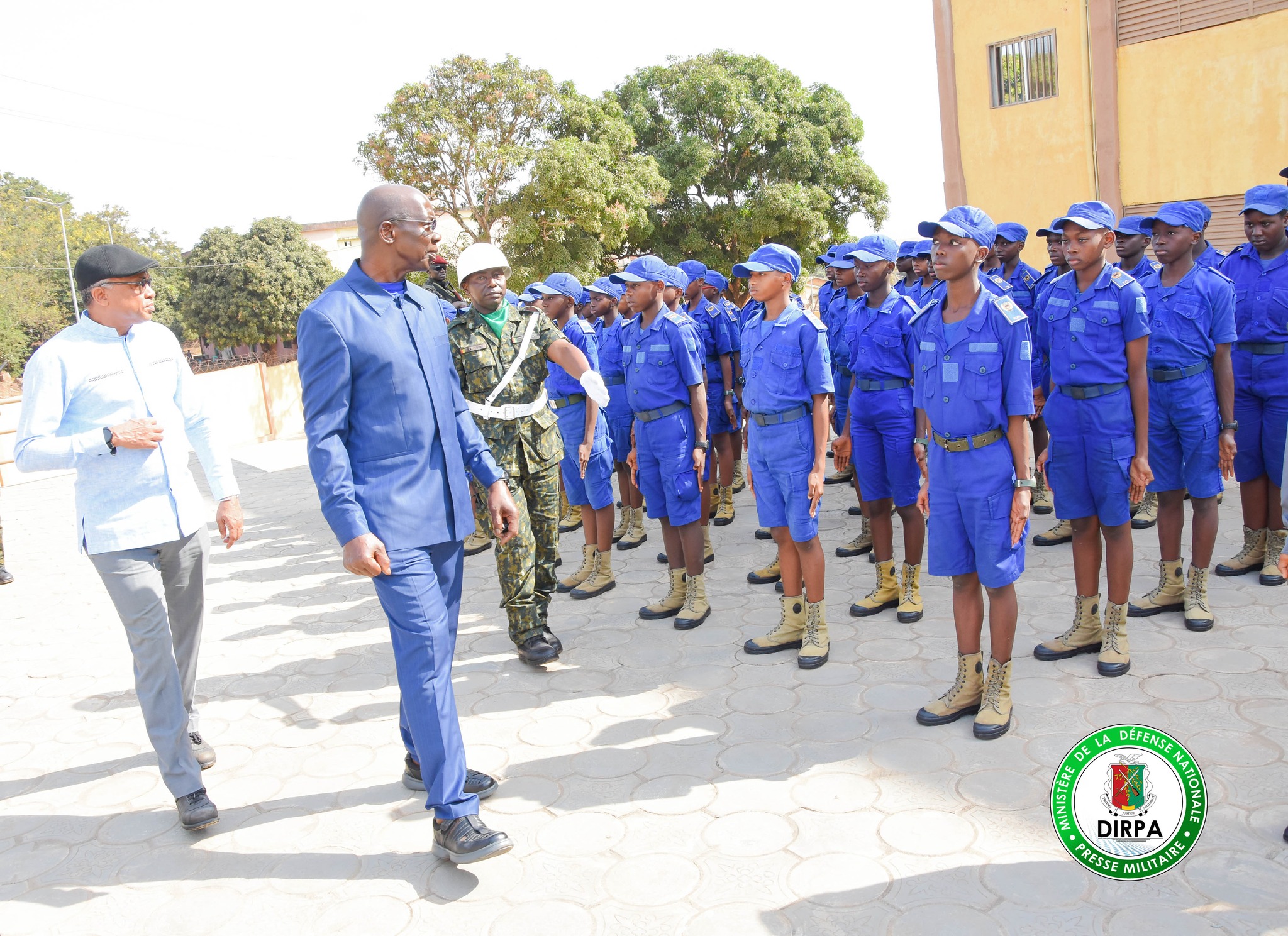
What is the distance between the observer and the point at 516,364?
4.82 metres

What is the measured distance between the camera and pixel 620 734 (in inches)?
160

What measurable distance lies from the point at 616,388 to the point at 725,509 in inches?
62.5

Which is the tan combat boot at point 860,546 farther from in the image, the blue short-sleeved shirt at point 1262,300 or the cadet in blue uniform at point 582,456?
the blue short-sleeved shirt at point 1262,300

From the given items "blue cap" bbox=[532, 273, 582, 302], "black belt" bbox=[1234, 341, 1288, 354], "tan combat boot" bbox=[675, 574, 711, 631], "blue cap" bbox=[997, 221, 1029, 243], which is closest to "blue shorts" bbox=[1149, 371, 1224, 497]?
"black belt" bbox=[1234, 341, 1288, 354]

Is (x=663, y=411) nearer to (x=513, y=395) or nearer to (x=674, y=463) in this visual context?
(x=674, y=463)

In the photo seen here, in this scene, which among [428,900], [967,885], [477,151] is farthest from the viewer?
[477,151]

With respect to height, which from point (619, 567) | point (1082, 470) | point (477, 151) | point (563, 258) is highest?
point (477, 151)

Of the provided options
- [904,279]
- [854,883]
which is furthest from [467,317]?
[904,279]

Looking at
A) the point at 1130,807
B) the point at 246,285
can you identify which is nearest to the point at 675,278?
the point at 1130,807

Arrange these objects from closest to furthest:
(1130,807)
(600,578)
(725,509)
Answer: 1. (1130,807)
2. (600,578)
3. (725,509)

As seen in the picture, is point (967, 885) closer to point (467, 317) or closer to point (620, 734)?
point (620, 734)

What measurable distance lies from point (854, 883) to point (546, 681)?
2254mm

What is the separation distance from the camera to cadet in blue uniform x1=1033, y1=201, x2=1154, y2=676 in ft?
13.6

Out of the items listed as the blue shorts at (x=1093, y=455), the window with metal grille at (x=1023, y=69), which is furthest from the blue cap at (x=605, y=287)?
the window with metal grille at (x=1023, y=69)
